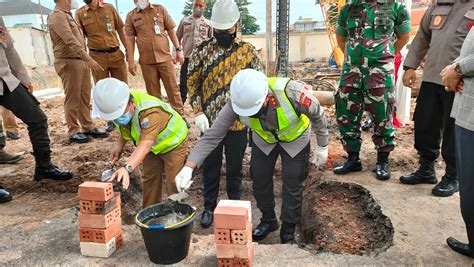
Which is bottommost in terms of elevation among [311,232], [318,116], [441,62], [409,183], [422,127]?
[311,232]

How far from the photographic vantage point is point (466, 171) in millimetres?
2191

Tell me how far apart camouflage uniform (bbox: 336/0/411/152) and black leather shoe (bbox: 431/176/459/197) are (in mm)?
584

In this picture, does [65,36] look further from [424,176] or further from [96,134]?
[424,176]

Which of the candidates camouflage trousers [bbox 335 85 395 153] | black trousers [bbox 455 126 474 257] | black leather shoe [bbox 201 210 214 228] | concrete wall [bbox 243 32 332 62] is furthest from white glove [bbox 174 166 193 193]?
concrete wall [bbox 243 32 332 62]

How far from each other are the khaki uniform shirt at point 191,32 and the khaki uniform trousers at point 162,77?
653 mm

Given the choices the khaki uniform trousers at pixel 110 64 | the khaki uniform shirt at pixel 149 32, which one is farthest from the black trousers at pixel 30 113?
the khaki uniform shirt at pixel 149 32

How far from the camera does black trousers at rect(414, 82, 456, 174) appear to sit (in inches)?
126

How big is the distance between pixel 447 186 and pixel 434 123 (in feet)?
1.87

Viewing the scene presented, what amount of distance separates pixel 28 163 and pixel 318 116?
3.90 m

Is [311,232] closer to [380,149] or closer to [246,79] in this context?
[380,149]

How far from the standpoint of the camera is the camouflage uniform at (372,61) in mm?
3572

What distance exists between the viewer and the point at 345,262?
2.46 meters

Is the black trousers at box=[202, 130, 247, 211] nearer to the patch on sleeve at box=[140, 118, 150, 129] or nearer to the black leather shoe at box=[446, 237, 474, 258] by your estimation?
the patch on sleeve at box=[140, 118, 150, 129]

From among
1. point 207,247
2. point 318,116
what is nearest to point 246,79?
point 318,116
